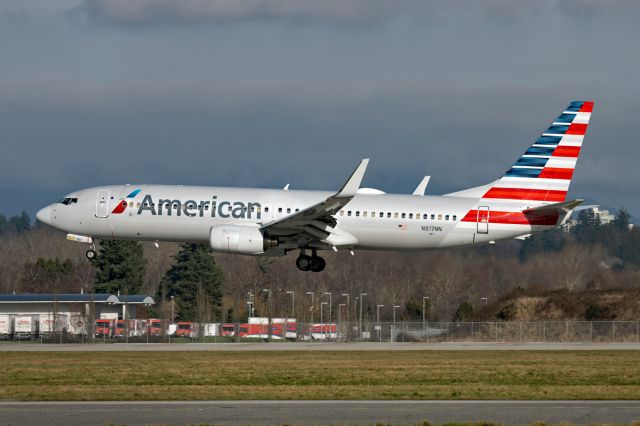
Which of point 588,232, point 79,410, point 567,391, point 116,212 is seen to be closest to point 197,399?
point 79,410

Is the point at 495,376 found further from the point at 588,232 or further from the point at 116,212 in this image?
the point at 588,232

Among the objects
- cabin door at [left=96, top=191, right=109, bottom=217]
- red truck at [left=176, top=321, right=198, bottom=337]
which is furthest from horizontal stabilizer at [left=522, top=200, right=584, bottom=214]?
red truck at [left=176, top=321, right=198, bottom=337]

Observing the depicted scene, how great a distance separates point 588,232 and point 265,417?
68.6 metres


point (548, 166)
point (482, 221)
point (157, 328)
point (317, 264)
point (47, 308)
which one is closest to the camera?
point (482, 221)

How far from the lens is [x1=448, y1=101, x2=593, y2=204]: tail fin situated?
195ft

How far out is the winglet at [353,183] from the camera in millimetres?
52375

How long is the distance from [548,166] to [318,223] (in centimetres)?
1352

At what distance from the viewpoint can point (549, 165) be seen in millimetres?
60812

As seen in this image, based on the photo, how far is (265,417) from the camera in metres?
27.8

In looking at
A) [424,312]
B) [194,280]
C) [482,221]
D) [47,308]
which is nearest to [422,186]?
[482,221]

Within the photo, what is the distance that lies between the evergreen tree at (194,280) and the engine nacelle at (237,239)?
225 feet

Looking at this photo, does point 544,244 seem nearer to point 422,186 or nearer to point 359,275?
point 359,275

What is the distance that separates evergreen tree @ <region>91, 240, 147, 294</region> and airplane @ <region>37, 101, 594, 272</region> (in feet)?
229

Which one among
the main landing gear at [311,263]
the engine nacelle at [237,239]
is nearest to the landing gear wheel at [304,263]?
the main landing gear at [311,263]
